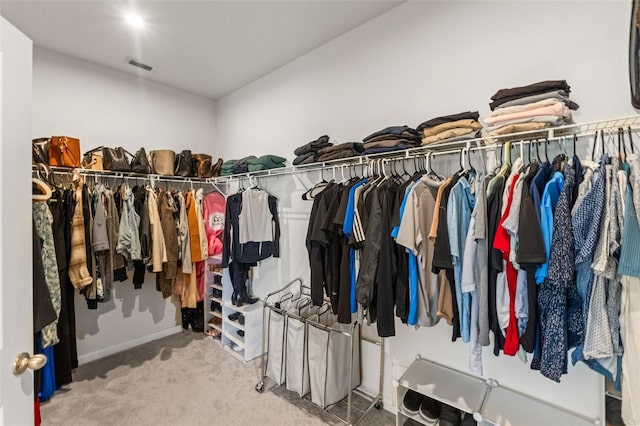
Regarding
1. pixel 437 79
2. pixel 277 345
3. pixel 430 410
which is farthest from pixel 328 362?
pixel 437 79

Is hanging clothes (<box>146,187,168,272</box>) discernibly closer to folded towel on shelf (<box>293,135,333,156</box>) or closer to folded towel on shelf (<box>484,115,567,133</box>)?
folded towel on shelf (<box>293,135,333,156</box>)

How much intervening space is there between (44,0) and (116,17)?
414 millimetres

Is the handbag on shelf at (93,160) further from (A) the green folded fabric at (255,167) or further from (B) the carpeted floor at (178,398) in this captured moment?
(B) the carpeted floor at (178,398)

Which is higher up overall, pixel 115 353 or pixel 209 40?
pixel 209 40

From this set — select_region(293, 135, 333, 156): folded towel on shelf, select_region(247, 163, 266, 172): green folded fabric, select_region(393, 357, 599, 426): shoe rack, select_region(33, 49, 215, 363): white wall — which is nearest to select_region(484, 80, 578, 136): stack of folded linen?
select_region(293, 135, 333, 156): folded towel on shelf

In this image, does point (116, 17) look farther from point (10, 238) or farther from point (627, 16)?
point (627, 16)

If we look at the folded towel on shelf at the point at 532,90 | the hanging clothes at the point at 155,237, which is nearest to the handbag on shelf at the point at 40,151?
the hanging clothes at the point at 155,237

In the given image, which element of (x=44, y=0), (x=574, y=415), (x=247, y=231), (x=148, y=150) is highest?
(x=44, y=0)

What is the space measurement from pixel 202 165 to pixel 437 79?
2.55 metres

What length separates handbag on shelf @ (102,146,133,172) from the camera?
2.67m

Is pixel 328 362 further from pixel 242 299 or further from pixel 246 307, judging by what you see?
pixel 242 299

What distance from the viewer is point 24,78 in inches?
33.5

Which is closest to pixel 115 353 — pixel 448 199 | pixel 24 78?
pixel 24 78

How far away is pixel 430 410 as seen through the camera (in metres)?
1.72
